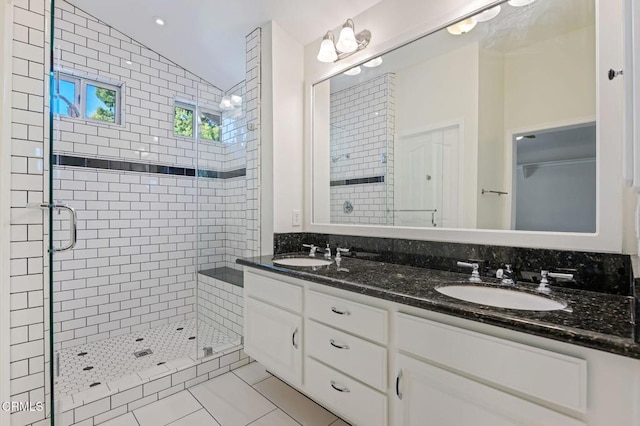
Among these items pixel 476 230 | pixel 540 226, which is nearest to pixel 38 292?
pixel 476 230

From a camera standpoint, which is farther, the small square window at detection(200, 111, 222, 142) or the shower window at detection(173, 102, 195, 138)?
the shower window at detection(173, 102, 195, 138)

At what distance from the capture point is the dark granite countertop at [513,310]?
2.44 ft

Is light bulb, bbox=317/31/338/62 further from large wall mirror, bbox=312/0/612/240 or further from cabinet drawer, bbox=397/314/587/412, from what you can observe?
cabinet drawer, bbox=397/314/587/412

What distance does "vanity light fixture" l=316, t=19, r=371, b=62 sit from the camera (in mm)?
1935

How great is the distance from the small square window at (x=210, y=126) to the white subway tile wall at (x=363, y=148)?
1.22m

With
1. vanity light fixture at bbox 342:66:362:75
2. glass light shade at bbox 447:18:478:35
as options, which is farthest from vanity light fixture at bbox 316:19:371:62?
glass light shade at bbox 447:18:478:35

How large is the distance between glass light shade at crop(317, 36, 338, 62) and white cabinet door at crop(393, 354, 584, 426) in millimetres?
1956

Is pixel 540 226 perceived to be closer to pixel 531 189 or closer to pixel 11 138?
pixel 531 189

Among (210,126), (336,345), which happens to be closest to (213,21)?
(210,126)

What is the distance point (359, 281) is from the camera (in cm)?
133

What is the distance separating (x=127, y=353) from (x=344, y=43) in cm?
291

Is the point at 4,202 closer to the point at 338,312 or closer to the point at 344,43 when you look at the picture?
the point at 338,312

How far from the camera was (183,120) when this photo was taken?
121 inches

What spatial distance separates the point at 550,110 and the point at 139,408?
276 centimetres
